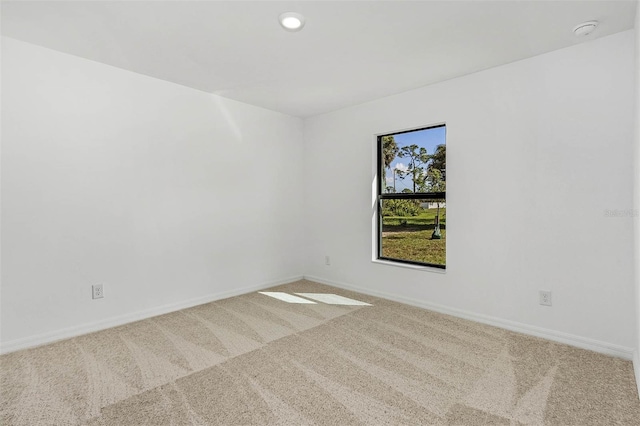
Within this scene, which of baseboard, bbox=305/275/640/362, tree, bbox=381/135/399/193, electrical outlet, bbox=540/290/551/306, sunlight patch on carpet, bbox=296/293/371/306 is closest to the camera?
baseboard, bbox=305/275/640/362

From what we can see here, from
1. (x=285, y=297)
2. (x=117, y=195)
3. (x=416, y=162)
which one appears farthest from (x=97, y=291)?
(x=416, y=162)

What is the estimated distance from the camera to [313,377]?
2.06 metres

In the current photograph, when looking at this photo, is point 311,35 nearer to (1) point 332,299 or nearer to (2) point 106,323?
(1) point 332,299

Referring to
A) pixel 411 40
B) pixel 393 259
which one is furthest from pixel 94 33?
pixel 393 259

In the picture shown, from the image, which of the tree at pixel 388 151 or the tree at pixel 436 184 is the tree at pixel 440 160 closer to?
the tree at pixel 436 184

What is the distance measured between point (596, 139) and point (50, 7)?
3.76 m

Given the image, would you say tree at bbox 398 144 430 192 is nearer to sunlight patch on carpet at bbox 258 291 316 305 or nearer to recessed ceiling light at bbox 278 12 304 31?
sunlight patch on carpet at bbox 258 291 316 305

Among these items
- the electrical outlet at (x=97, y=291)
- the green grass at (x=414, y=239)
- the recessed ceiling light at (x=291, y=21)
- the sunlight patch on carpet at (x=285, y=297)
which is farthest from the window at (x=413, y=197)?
the electrical outlet at (x=97, y=291)

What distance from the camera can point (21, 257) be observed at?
2482 mm

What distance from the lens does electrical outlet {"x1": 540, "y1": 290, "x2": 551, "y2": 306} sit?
103 inches

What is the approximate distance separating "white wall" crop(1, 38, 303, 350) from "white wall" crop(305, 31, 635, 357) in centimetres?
172

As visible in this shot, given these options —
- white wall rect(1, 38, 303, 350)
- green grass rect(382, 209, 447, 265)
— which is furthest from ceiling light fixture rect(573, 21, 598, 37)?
white wall rect(1, 38, 303, 350)

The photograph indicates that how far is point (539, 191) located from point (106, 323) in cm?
380

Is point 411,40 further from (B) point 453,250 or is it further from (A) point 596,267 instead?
(A) point 596,267
